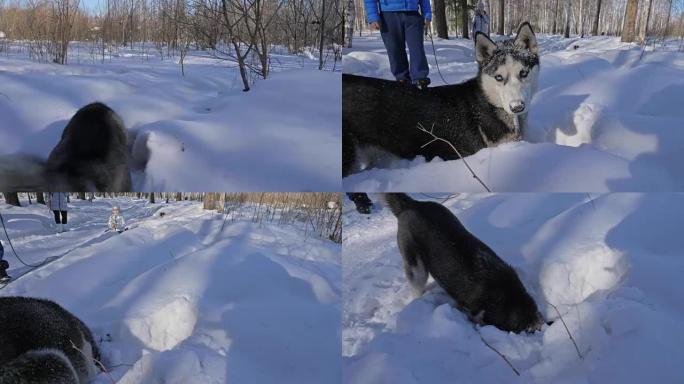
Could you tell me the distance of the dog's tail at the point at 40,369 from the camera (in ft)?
5.00

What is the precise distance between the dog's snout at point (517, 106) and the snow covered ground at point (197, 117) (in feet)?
1.85

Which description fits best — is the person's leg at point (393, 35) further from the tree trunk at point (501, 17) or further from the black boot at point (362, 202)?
the black boot at point (362, 202)

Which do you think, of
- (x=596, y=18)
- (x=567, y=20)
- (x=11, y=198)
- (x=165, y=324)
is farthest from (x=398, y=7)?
(x=11, y=198)

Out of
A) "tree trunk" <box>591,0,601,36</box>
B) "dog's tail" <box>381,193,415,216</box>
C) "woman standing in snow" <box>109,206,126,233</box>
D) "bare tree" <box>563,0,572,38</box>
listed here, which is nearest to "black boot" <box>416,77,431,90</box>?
Answer: "dog's tail" <box>381,193,415,216</box>

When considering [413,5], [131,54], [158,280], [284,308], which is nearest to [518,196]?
[413,5]

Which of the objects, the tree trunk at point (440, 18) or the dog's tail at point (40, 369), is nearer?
the dog's tail at point (40, 369)

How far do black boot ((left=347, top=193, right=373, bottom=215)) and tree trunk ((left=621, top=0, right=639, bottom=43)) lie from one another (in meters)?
0.97

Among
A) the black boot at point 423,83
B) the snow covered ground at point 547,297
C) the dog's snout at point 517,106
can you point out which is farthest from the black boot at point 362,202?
the dog's snout at point 517,106

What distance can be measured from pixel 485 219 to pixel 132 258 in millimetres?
1248

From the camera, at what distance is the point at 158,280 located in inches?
76.8

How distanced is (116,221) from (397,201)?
1001 millimetres

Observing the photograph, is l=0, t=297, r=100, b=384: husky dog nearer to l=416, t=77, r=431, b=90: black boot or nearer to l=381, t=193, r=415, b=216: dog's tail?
l=381, t=193, r=415, b=216: dog's tail

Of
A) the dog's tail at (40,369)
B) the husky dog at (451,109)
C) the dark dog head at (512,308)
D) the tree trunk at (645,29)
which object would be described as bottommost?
the dog's tail at (40,369)

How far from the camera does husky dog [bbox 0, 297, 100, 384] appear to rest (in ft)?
5.19
